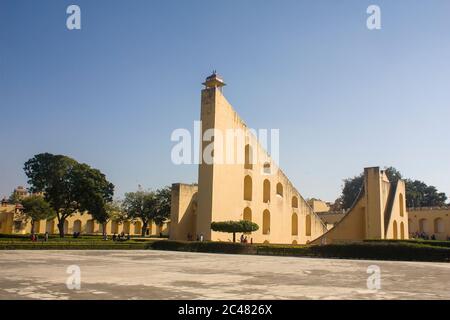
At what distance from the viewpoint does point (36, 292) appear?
7203 mm

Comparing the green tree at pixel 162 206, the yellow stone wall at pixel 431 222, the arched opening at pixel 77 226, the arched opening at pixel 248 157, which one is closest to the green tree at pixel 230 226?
the arched opening at pixel 248 157

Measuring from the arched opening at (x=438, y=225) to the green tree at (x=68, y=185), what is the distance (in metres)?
35.9

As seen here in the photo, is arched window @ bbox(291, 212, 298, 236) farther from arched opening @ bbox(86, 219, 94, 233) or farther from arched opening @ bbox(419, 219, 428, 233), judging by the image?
arched opening @ bbox(86, 219, 94, 233)

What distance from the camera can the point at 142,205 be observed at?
4791cm

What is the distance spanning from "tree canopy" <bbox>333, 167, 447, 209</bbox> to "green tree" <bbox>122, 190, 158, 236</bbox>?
2896cm

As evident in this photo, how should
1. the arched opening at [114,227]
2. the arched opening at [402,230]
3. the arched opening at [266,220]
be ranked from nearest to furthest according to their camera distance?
the arched opening at [266,220], the arched opening at [402,230], the arched opening at [114,227]

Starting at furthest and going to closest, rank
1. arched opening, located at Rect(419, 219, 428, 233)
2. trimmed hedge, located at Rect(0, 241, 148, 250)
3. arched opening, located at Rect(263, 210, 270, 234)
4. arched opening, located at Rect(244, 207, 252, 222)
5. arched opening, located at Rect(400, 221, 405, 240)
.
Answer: arched opening, located at Rect(419, 219, 428, 233) < arched opening, located at Rect(400, 221, 405, 240) < arched opening, located at Rect(263, 210, 270, 234) < arched opening, located at Rect(244, 207, 252, 222) < trimmed hedge, located at Rect(0, 241, 148, 250)

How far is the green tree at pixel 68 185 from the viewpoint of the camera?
37.4 m

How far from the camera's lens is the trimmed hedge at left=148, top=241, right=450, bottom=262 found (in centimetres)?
1833

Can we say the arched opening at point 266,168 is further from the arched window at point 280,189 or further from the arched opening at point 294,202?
the arched opening at point 294,202

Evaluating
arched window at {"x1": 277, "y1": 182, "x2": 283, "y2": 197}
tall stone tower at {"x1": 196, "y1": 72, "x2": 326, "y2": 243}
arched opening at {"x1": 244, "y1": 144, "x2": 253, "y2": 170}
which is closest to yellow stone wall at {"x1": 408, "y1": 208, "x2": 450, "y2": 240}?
tall stone tower at {"x1": 196, "y1": 72, "x2": 326, "y2": 243}

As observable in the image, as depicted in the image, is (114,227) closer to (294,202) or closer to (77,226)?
(77,226)
